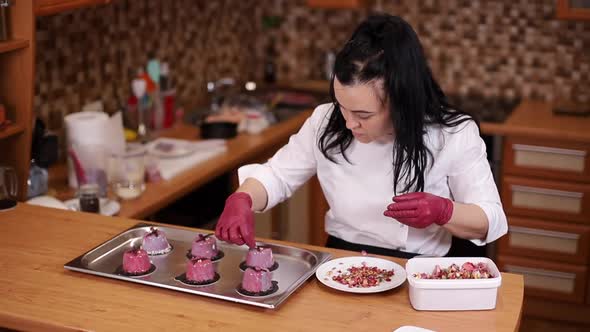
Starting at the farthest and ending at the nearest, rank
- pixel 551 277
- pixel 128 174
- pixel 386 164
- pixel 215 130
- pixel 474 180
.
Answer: pixel 551 277 < pixel 215 130 < pixel 128 174 < pixel 386 164 < pixel 474 180

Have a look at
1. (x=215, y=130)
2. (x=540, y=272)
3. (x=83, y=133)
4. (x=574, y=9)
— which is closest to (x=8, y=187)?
(x=83, y=133)

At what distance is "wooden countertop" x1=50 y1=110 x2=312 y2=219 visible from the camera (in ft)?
9.47

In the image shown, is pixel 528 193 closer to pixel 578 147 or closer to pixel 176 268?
pixel 578 147

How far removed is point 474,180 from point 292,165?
542 mm

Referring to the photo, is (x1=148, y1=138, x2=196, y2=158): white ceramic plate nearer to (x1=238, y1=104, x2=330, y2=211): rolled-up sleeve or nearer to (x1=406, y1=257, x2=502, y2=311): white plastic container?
(x1=238, y1=104, x2=330, y2=211): rolled-up sleeve

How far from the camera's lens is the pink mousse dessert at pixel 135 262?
78.2 inches

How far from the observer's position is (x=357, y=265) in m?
2.05

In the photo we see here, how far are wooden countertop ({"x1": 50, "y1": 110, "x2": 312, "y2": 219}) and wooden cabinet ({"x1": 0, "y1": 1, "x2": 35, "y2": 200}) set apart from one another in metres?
0.28

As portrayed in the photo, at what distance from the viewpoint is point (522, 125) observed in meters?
3.74

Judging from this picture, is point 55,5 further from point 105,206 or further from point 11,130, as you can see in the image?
point 105,206

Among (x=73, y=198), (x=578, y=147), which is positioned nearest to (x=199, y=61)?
(x=73, y=198)

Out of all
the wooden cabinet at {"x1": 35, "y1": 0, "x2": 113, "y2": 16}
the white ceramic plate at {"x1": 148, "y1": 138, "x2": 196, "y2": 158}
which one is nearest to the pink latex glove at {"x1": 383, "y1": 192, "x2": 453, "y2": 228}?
the wooden cabinet at {"x1": 35, "y1": 0, "x2": 113, "y2": 16}

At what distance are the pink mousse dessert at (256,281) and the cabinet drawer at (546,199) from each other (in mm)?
2149

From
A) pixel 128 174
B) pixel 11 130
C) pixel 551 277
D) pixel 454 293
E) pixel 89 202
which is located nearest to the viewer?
pixel 454 293
